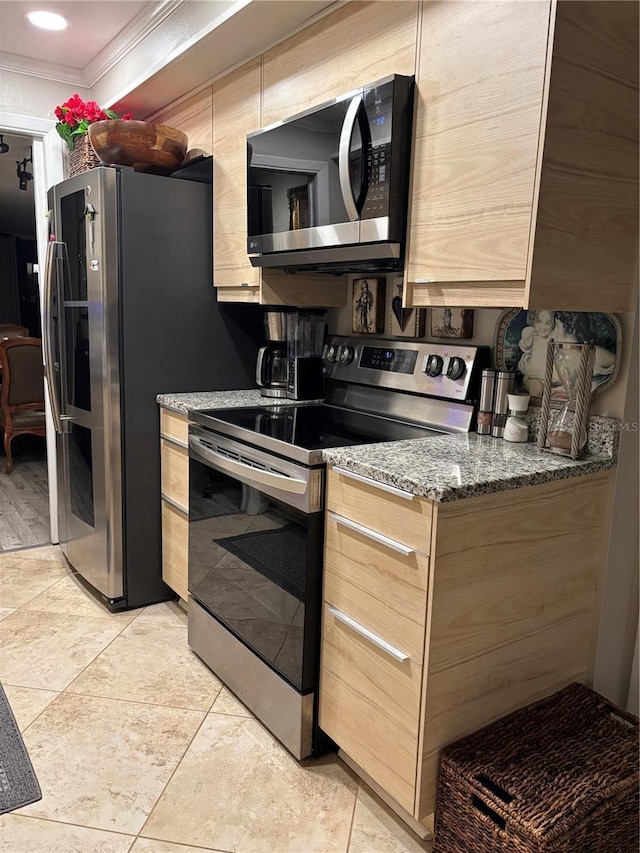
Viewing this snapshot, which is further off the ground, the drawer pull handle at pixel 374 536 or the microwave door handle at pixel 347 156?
the microwave door handle at pixel 347 156

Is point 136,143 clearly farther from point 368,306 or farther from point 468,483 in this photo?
point 468,483

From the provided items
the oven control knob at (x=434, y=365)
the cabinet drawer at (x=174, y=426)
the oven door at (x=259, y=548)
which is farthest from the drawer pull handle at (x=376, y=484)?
the cabinet drawer at (x=174, y=426)

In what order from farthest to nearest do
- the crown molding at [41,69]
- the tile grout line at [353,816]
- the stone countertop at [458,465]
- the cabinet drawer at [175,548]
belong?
the crown molding at [41,69], the cabinet drawer at [175,548], the tile grout line at [353,816], the stone countertop at [458,465]

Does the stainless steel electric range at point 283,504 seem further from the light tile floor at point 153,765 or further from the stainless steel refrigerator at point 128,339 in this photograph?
the stainless steel refrigerator at point 128,339

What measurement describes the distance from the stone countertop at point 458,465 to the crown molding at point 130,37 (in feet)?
5.96

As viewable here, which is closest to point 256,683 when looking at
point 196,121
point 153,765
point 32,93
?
point 153,765

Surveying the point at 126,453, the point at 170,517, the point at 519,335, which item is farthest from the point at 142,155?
the point at 519,335

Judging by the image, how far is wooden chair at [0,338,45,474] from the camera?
4953mm

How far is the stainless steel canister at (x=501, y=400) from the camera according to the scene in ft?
6.23

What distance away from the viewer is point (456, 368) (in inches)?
80.4

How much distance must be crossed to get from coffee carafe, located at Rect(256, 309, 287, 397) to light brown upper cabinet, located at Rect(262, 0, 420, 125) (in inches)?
31.2

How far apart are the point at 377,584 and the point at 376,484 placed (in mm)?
255

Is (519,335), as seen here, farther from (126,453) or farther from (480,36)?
(126,453)

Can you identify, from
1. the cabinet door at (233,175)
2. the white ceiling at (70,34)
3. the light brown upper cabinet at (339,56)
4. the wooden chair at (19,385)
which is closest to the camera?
the light brown upper cabinet at (339,56)
